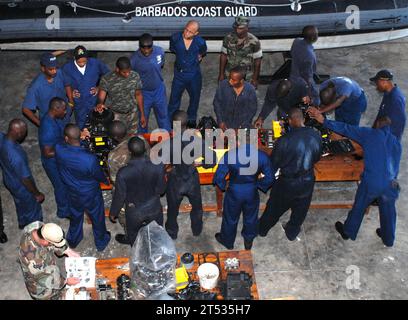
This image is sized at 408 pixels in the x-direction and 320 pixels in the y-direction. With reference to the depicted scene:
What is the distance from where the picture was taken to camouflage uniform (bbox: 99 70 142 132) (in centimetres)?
648

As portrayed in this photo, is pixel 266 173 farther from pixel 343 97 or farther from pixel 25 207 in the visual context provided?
pixel 25 207

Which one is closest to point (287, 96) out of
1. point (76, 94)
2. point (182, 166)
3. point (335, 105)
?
point (335, 105)

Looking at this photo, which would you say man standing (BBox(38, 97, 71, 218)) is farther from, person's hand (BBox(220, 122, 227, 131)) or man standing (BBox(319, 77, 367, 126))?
man standing (BBox(319, 77, 367, 126))

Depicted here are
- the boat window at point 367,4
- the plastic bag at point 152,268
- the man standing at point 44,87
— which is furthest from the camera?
the boat window at point 367,4

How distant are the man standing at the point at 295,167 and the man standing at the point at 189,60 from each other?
61.0 inches

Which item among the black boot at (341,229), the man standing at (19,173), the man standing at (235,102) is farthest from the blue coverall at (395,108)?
the man standing at (19,173)

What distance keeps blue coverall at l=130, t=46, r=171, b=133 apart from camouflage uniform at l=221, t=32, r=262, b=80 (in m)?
0.92

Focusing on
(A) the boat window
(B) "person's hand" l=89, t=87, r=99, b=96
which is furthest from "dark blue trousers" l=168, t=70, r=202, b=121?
(A) the boat window

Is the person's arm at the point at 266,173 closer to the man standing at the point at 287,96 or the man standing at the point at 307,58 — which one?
the man standing at the point at 287,96

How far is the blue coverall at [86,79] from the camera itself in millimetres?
6667

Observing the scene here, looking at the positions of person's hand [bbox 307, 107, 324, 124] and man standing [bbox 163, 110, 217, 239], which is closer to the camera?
man standing [bbox 163, 110, 217, 239]

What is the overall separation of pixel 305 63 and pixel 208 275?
3.46 meters

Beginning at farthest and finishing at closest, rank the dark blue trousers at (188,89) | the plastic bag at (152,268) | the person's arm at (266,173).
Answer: the dark blue trousers at (188,89) < the person's arm at (266,173) < the plastic bag at (152,268)

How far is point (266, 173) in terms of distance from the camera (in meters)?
5.54
